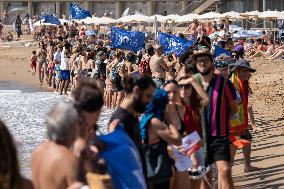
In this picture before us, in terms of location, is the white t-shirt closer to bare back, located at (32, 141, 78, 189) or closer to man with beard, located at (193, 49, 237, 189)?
man with beard, located at (193, 49, 237, 189)

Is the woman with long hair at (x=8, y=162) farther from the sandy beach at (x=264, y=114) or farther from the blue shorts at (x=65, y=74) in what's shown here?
the blue shorts at (x=65, y=74)

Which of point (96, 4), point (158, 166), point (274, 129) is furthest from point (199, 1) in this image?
point (158, 166)

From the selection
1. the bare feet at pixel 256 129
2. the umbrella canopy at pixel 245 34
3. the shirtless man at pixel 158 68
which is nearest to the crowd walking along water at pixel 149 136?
the bare feet at pixel 256 129

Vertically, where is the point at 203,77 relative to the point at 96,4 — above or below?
below

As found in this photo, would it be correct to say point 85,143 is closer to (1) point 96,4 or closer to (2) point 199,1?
(2) point 199,1

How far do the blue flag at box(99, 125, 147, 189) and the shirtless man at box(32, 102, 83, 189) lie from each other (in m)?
0.56

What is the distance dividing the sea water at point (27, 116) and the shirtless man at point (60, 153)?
5.16 metres

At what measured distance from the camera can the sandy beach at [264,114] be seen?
8.95 metres

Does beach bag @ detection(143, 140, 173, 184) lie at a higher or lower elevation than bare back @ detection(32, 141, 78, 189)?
lower

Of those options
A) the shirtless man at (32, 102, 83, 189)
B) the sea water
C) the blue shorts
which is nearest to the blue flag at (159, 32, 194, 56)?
the sea water

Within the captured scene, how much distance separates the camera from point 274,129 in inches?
501

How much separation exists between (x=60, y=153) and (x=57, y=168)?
0.08m

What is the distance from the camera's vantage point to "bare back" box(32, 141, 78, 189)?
396cm

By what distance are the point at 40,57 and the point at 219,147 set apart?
17.9 meters
